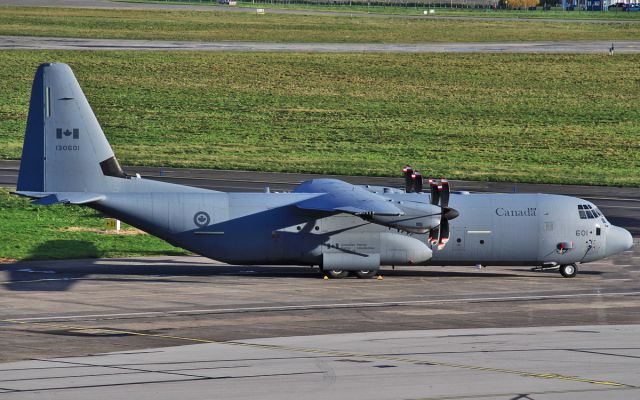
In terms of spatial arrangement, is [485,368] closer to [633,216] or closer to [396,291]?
[396,291]

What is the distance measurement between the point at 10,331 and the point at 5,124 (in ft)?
192

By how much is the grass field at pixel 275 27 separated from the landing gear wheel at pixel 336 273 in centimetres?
9644

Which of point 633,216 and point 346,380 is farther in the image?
point 633,216

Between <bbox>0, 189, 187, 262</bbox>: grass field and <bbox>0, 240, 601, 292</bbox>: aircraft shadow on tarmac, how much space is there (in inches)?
10.5

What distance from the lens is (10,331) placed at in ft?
116

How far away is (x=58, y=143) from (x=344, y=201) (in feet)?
37.4

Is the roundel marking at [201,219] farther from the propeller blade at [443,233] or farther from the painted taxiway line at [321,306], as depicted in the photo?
the propeller blade at [443,233]

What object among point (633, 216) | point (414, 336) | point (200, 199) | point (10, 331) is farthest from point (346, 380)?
point (633, 216)

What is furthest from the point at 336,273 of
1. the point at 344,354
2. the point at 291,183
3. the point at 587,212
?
the point at 291,183

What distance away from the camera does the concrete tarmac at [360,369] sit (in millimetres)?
28188

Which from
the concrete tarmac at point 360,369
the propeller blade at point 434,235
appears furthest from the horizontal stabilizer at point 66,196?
the propeller blade at point 434,235

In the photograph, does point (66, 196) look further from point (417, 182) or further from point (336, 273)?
point (417, 182)

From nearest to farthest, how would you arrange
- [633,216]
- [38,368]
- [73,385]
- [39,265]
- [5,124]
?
[73,385] → [38,368] → [39,265] → [633,216] → [5,124]

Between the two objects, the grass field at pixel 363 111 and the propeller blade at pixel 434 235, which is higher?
the grass field at pixel 363 111
